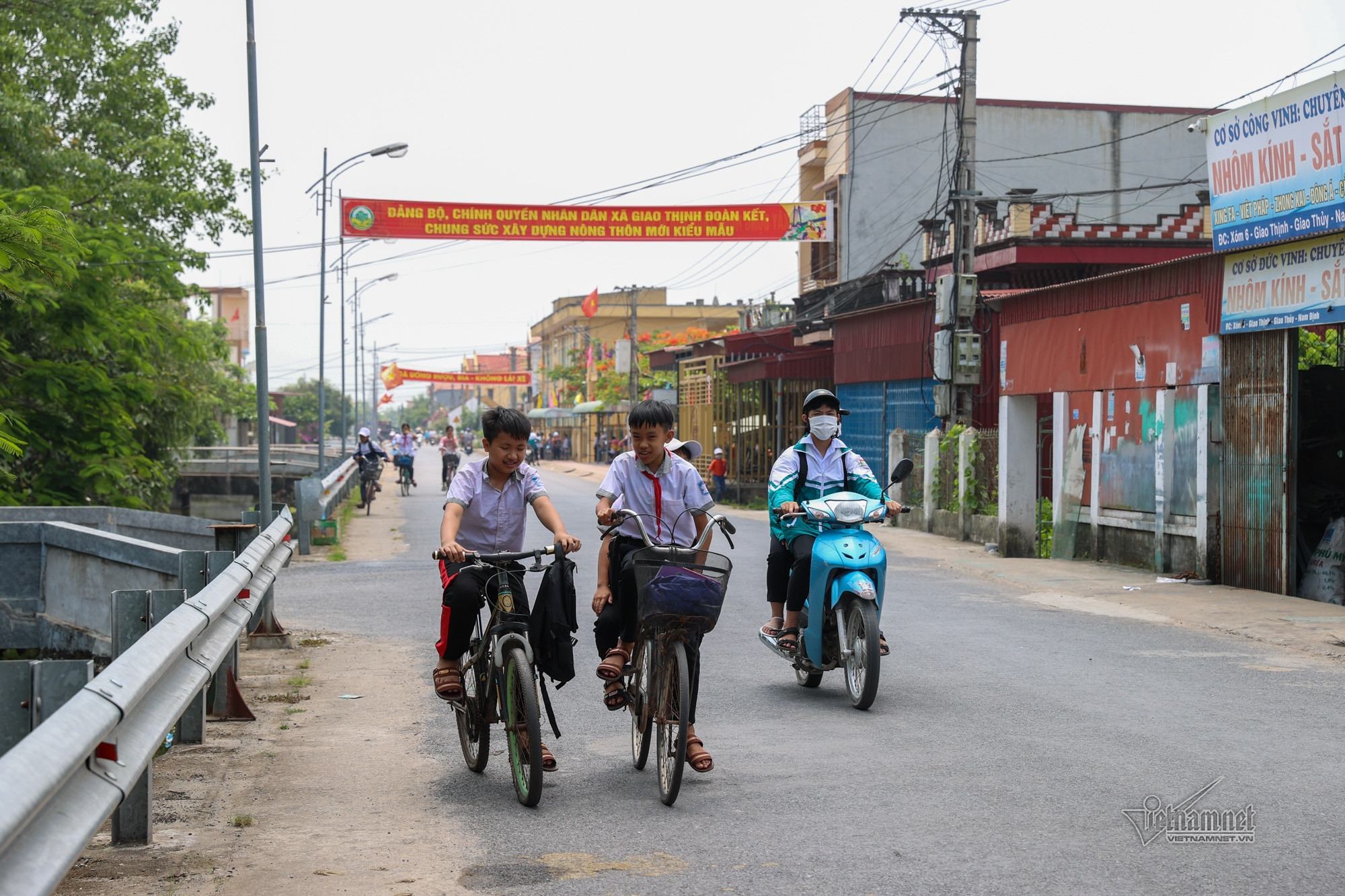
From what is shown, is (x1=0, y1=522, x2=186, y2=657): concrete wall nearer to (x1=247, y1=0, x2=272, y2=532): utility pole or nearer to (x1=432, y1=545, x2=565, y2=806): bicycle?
(x1=432, y1=545, x2=565, y2=806): bicycle

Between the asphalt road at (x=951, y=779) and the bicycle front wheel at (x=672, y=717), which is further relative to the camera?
the bicycle front wheel at (x=672, y=717)

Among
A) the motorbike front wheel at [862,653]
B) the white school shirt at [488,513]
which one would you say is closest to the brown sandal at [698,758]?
the white school shirt at [488,513]

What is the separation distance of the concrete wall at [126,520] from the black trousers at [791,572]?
530cm

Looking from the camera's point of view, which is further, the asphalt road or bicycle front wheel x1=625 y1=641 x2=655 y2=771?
bicycle front wheel x1=625 y1=641 x2=655 y2=771

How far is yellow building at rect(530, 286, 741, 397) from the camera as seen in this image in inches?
3354

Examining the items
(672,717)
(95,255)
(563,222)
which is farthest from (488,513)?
(563,222)

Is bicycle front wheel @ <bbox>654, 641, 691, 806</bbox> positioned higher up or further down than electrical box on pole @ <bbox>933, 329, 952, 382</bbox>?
further down

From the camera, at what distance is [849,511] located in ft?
25.3

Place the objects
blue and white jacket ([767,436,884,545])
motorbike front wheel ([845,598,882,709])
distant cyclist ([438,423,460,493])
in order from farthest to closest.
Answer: distant cyclist ([438,423,460,493]) → blue and white jacket ([767,436,884,545]) → motorbike front wheel ([845,598,882,709])

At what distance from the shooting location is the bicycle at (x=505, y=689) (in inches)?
210

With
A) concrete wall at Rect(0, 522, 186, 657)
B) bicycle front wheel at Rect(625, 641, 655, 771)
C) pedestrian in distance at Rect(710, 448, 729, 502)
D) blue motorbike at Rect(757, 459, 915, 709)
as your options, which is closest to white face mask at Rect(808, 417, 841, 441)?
blue motorbike at Rect(757, 459, 915, 709)

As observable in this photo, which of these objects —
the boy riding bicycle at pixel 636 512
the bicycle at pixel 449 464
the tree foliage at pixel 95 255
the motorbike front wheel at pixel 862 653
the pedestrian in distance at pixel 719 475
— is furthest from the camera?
the bicycle at pixel 449 464

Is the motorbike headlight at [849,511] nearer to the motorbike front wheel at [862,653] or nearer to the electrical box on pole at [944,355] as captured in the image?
the motorbike front wheel at [862,653]

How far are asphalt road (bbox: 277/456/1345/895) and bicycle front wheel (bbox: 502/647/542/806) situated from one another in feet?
0.40
